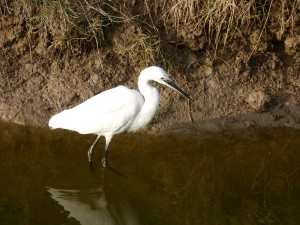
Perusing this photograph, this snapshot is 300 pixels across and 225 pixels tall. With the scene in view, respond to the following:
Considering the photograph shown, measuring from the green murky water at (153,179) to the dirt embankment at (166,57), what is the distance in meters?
0.33

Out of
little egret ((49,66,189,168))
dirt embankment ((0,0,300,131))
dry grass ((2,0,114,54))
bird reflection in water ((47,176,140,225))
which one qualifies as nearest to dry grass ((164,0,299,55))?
dirt embankment ((0,0,300,131))

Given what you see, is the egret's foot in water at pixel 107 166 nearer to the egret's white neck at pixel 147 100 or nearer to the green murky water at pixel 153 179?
the green murky water at pixel 153 179

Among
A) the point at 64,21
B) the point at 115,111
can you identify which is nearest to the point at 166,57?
the point at 64,21

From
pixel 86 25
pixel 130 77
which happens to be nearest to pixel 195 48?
pixel 130 77

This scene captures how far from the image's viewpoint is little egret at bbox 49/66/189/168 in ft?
17.1

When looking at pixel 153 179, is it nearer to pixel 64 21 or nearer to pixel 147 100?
pixel 147 100

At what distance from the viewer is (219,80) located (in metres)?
6.66

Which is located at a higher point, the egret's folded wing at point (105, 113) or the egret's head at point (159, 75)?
the egret's head at point (159, 75)

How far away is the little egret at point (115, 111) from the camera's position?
5.20 m

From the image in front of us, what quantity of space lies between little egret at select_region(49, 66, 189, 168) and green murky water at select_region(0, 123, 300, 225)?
1.16ft

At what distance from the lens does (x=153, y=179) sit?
16.7 ft

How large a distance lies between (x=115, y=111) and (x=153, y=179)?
0.73 meters

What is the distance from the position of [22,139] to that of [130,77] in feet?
5.03

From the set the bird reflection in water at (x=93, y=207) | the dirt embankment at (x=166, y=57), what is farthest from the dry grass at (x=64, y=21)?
the bird reflection in water at (x=93, y=207)
